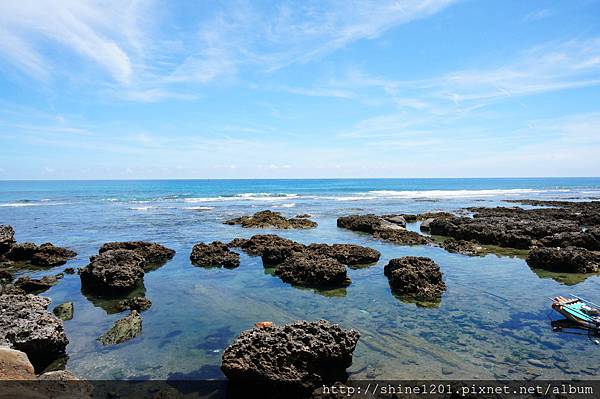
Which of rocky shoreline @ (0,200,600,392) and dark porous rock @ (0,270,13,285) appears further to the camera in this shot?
dark porous rock @ (0,270,13,285)

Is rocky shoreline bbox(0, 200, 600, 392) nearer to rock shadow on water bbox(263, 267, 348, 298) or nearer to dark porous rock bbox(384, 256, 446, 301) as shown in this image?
dark porous rock bbox(384, 256, 446, 301)

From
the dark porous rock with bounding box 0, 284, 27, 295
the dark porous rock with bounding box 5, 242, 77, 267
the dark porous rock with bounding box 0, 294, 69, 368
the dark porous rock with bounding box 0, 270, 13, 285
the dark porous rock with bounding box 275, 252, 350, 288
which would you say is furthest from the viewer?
the dark porous rock with bounding box 5, 242, 77, 267

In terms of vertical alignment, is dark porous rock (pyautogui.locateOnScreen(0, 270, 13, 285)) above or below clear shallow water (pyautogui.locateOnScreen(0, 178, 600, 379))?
above

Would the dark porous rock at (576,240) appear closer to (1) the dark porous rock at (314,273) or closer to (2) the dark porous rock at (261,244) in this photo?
(1) the dark porous rock at (314,273)

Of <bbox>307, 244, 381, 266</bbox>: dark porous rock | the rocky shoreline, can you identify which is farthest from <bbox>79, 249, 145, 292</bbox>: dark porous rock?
<bbox>307, 244, 381, 266</bbox>: dark porous rock

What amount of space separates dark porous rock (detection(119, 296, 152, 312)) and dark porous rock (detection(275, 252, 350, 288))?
4.90 m

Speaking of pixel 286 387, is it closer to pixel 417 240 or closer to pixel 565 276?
pixel 565 276

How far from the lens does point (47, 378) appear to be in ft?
21.9

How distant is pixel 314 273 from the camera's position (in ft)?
44.8

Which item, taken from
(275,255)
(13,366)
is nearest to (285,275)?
(275,255)

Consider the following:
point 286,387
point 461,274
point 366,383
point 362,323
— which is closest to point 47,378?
point 286,387

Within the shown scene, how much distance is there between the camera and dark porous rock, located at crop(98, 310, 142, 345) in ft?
29.4

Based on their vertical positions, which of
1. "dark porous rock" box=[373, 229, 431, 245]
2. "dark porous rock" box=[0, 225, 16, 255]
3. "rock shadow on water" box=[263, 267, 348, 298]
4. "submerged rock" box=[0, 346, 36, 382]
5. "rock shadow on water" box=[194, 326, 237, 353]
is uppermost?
"dark porous rock" box=[0, 225, 16, 255]

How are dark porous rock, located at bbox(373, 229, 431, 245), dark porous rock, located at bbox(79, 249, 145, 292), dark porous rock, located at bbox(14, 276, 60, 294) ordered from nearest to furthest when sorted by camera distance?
dark porous rock, located at bbox(79, 249, 145, 292)
dark porous rock, located at bbox(14, 276, 60, 294)
dark porous rock, located at bbox(373, 229, 431, 245)
